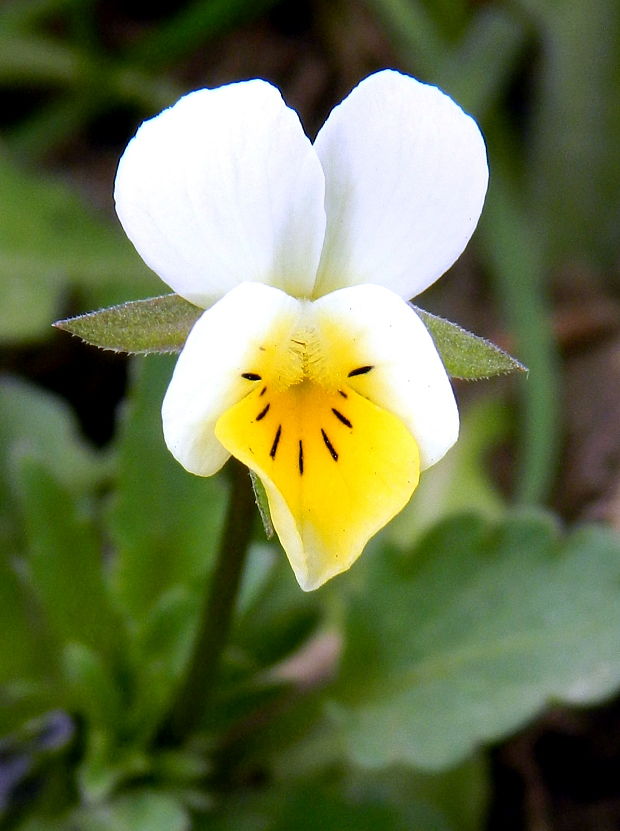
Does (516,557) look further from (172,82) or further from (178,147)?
(172,82)

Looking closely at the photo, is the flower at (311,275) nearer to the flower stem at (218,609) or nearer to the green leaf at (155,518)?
the flower stem at (218,609)

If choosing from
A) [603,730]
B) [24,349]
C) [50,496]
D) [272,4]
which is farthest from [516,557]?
[272,4]

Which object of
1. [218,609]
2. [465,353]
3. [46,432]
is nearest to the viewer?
[465,353]

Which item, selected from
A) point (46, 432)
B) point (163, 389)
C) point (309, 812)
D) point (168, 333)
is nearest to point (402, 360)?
point (168, 333)

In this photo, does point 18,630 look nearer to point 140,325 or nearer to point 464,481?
point 140,325

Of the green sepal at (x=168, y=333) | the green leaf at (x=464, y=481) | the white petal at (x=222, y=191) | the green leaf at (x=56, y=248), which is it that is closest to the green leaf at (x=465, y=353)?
the green sepal at (x=168, y=333)

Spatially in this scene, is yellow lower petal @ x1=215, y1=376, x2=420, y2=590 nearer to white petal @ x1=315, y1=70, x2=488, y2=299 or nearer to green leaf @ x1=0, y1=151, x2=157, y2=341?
white petal @ x1=315, y1=70, x2=488, y2=299

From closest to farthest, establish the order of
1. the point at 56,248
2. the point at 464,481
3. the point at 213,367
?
1. the point at 213,367
2. the point at 464,481
3. the point at 56,248
